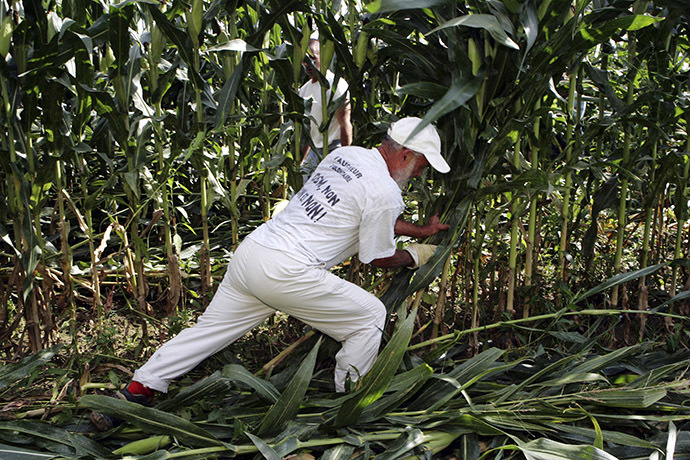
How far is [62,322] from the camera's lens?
4.04 metres

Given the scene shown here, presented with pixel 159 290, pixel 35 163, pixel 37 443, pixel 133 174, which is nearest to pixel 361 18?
pixel 133 174

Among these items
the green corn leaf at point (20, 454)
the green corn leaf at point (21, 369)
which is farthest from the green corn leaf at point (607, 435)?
the green corn leaf at point (21, 369)

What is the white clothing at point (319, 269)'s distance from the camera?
2771 mm

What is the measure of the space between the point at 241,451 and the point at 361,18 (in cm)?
241

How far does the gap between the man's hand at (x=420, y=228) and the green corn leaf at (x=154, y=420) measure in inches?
50.7

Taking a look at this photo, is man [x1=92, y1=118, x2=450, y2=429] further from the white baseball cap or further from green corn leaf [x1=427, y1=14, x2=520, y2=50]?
green corn leaf [x1=427, y1=14, x2=520, y2=50]

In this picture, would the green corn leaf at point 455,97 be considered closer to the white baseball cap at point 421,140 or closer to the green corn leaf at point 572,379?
the white baseball cap at point 421,140

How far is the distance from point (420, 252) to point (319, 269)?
541 millimetres

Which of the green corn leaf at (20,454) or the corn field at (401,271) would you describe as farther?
the corn field at (401,271)

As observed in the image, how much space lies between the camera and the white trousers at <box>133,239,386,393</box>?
→ 2.79 m

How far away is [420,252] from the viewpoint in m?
3.06

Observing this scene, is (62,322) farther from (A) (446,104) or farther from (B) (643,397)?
(B) (643,397)

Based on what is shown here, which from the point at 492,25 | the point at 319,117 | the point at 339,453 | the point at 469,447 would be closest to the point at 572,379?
the point at 469,447

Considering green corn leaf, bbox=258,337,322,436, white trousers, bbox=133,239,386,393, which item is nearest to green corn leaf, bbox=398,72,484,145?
white trousers, bbox=133,239,386,393
